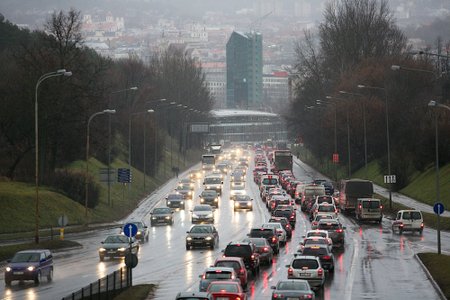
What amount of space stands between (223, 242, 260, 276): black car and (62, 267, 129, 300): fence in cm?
677

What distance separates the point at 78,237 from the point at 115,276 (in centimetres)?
3597

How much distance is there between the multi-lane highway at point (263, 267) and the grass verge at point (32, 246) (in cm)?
89

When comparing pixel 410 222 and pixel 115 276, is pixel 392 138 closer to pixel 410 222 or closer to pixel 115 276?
pixel 410 222

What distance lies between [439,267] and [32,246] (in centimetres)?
2218

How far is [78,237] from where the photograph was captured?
7762 cm

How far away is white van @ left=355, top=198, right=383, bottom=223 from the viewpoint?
8688cm

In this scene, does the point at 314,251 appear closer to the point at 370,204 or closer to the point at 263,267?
the point at 263,267

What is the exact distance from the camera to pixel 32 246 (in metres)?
63.4

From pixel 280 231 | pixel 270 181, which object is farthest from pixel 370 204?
pixel 270 181

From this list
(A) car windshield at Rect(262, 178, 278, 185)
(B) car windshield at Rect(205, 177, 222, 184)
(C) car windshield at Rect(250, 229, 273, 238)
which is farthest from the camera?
(B) car windshield at Rect(205, 177, 222, 184)

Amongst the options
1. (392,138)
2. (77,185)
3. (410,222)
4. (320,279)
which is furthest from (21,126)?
(320,279)

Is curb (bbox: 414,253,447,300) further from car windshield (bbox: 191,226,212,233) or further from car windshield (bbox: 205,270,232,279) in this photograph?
car windshield (bbox: 191,226,212,233)

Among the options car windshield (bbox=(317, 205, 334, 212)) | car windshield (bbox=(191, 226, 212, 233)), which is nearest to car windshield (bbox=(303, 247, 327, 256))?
car windshield (bbox=(191, 226, 212, 233))

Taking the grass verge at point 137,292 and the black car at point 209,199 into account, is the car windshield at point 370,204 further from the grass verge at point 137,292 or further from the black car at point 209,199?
the grass verge at point 137,292
